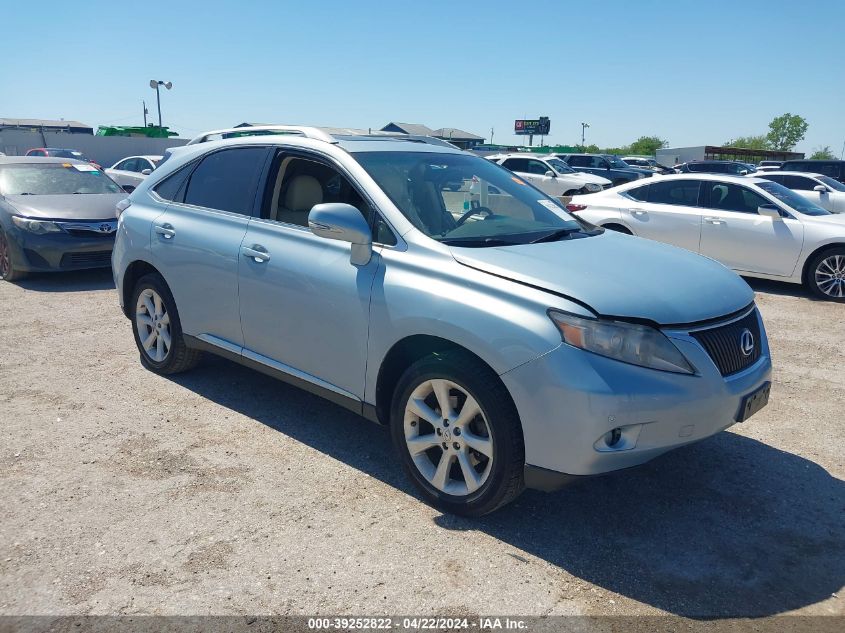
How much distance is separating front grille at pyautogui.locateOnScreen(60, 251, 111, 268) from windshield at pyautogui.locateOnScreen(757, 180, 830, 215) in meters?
8.53

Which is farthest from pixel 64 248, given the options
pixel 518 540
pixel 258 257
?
pixel 518 540

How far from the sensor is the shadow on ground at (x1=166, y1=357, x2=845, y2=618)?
2951 millimetres

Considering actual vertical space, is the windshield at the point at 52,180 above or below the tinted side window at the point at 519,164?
below

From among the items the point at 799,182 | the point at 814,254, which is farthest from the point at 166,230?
the point at 799,182

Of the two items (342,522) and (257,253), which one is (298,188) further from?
(342,522)

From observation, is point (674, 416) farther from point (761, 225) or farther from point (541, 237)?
point (761, 225)

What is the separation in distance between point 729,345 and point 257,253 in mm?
2644

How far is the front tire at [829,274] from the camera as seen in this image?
879 centimetres

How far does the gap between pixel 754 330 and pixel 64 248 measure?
25.4ft

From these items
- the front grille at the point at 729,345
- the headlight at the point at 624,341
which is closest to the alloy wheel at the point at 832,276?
the front grille at the point at 729,345

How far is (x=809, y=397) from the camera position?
5234 millimetres

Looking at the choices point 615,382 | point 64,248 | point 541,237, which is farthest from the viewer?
point 64,248

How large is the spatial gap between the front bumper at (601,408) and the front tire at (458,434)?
10cm

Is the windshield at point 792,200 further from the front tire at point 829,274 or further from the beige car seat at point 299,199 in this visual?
the beige car seat at point 299,199
